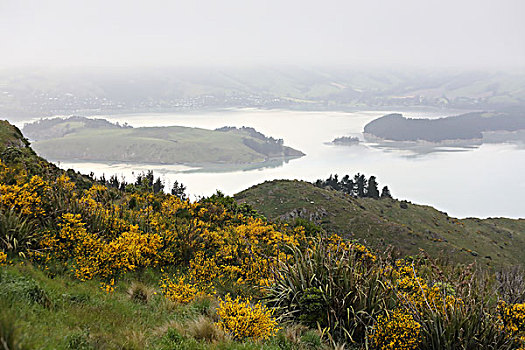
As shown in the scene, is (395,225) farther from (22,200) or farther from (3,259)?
(3,259)

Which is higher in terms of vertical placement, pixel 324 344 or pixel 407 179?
pixel 324 344

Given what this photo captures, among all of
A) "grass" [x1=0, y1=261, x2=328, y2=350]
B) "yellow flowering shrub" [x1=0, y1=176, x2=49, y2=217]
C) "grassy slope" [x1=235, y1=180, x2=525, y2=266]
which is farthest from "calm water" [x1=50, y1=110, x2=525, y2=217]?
"grass" [x1=0, y1=261, x2=328, y2=350]

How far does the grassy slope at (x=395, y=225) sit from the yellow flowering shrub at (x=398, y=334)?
27.7m

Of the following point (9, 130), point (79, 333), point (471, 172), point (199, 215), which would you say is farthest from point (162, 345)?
point (471, 172)

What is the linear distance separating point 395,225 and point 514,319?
38148mm

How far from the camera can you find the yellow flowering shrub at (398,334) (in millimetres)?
6410

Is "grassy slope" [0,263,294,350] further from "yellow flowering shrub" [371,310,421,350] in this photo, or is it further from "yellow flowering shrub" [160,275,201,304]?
"yellow flowering shrub" [371,310,421,350]

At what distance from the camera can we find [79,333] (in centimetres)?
479

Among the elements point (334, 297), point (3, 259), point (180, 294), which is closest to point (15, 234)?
point (3, 259)

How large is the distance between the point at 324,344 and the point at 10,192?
8.13m

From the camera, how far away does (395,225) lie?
4372cm

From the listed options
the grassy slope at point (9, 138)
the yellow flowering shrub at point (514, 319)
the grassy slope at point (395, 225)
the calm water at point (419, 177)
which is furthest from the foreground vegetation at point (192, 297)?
the calm water at point (419, 177)

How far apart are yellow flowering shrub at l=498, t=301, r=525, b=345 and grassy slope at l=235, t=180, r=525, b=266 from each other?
2645cm

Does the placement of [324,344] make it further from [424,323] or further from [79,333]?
[79,333]
